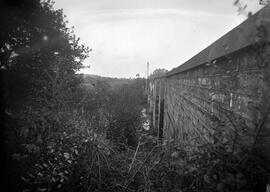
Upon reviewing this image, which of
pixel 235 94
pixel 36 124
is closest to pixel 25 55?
pixel 36 124

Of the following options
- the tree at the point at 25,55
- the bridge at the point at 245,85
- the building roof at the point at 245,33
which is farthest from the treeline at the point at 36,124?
the building roof at the point at 245,33

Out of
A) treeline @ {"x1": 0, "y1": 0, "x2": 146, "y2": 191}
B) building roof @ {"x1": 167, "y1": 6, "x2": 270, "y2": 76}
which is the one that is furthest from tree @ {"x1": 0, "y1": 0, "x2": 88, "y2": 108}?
building roof @ {"x1": 167, "y1": 6, "x2": 270, "y2": 76}

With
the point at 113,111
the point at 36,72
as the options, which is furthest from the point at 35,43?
the point at 113,111

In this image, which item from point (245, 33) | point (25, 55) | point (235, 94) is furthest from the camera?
point (25, 55)

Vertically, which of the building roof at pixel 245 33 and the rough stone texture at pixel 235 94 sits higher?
the building roof at pixel 245 33

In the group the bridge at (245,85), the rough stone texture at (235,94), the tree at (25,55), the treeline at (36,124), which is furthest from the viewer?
the tree at (25,55)

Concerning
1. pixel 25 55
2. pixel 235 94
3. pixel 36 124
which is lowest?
pixel 36 124

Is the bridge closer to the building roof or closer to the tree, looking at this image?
the building roof

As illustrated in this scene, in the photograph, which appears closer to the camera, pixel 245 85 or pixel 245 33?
pixel 245 33

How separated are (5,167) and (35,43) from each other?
4.11 metres

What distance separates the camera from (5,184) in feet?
8.13

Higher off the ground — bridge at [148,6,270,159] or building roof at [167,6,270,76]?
building roof at [167,6,270,76]

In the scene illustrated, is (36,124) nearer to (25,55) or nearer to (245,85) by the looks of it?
(25,55)

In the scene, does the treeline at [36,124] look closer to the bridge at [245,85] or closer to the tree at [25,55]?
the tree at [25,55]
